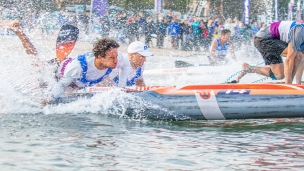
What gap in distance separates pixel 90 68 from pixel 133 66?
0.82 meters

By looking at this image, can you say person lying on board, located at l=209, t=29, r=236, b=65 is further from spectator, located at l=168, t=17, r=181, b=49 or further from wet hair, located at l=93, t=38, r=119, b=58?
spectator, located at l=168, t=17, r=181, b=49

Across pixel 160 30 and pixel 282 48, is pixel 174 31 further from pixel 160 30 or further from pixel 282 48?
pixel 282 48

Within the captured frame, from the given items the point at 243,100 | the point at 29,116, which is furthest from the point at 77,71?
the point at 243,100

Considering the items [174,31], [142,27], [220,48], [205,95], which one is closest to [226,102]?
[205,95]

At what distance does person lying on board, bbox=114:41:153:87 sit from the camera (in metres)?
8.31

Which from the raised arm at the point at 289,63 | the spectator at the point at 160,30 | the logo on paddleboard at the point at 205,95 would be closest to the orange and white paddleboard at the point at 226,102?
the logo on paddleboard at the point at 205,95

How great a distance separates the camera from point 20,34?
29.9ft

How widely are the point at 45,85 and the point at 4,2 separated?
16917 mm

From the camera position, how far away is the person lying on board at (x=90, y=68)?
7789mm

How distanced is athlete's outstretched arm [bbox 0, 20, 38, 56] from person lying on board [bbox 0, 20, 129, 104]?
1.12m

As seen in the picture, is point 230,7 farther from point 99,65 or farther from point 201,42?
point 99,65

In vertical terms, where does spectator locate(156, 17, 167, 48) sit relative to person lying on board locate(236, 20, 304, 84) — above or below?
above

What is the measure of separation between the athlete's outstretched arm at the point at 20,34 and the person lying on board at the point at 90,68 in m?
1.12

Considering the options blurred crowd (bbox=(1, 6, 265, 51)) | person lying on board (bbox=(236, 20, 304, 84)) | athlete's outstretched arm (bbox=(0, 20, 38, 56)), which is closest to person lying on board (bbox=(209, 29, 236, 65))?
person lying on board (bbox=(236, 20, 304, 84))
